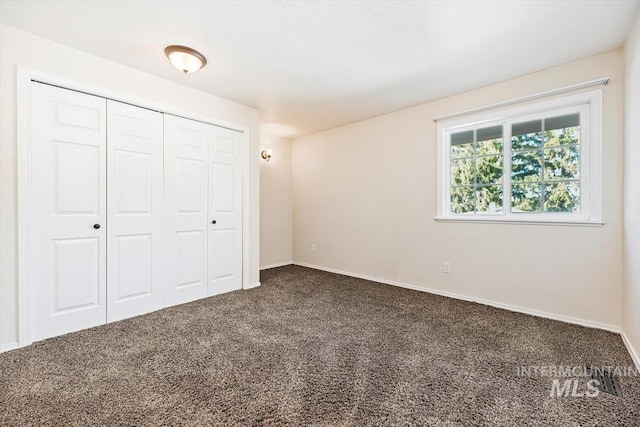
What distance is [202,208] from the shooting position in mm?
3412

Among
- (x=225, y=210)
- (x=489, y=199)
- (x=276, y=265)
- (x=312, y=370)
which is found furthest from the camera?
(x=276, y=265)

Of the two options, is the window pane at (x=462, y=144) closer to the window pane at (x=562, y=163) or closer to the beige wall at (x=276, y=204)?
the window pane at (x=562, y=163)

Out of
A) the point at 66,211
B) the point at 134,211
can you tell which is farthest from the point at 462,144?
the point at 66,211

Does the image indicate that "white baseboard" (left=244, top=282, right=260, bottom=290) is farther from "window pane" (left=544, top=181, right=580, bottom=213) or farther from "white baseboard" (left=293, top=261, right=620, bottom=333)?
"window pane" (left=544, top=181, right=580, bottom=213)

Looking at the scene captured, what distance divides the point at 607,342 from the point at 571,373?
0.77m

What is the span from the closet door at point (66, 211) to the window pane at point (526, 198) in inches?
166

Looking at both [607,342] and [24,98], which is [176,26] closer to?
[24,98]

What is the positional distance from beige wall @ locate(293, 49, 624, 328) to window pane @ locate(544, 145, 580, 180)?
0.28 metres

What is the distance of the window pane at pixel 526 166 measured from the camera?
300 centimetres

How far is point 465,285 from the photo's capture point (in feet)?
11.2

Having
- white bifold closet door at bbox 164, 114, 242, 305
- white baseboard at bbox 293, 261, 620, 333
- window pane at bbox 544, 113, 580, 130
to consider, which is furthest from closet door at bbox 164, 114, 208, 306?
window pane at bbox 544, 113, 580, 130

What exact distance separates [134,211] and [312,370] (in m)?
2.33

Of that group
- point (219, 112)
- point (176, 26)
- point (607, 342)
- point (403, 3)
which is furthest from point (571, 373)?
point (219, 112)

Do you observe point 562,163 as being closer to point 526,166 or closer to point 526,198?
point 526,166
